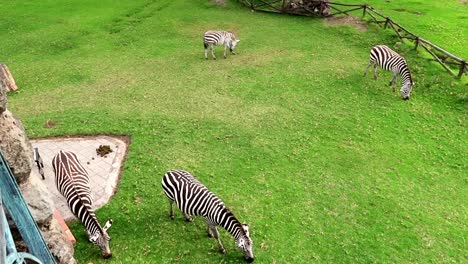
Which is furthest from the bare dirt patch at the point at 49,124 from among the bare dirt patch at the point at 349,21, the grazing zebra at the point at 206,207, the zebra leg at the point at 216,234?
the bare dirt patch at the point at 349,21

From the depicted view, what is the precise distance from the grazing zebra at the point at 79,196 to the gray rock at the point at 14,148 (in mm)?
4368

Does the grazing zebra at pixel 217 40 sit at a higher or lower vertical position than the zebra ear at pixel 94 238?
higher

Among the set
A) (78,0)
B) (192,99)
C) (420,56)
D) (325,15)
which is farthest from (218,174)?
(78,0)

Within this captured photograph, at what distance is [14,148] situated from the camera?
4.91 meters

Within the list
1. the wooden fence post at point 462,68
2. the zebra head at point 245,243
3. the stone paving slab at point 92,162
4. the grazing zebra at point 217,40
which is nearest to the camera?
the zebra head at point 245,243

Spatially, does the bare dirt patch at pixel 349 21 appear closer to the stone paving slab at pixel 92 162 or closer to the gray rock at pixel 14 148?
the stone paving slab at pixel 92 162

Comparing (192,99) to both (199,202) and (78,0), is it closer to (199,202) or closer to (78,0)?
(199,202)

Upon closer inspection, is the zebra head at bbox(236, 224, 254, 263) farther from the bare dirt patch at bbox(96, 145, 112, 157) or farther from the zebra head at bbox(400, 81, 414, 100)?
the zebra head at bbox(400, 81, 414, 100)

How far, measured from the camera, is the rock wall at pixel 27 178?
4.86 m

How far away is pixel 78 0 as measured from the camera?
90.1 feet

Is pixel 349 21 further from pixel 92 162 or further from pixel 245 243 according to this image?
pixel 245 243

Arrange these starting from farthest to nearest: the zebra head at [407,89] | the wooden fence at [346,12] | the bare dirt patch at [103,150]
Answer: the wooden fence at [346,12], the zebra head at [407,89], the bare dirt patch at [103,150]

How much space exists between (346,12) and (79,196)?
19.8 meters

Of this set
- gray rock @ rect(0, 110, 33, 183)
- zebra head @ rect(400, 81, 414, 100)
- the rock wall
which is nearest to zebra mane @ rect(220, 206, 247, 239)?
the rock wall
